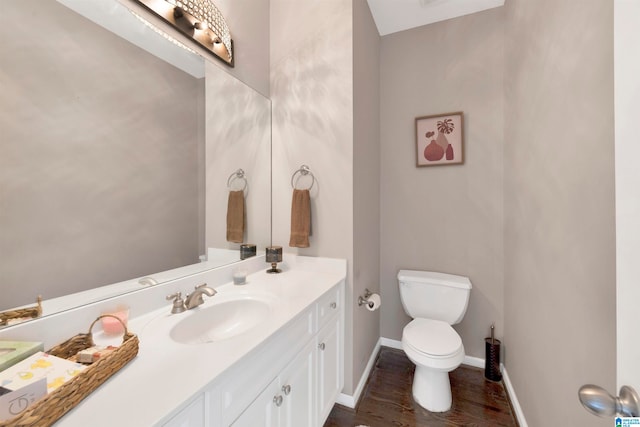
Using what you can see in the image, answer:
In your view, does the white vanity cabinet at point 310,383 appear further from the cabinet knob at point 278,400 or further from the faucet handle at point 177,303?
the faucet handle at point 177,303

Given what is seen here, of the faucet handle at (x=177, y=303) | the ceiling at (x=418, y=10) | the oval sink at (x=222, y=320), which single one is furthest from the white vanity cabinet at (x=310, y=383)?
the ceiling at (x=418, y=10)

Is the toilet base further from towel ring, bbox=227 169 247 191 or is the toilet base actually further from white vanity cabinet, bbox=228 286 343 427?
towel ring, bbox=227 169 247 191

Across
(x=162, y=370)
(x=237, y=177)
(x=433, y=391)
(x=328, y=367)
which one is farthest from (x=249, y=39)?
(x=433, y=391)

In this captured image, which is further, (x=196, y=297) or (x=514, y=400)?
(x=514, y=400)

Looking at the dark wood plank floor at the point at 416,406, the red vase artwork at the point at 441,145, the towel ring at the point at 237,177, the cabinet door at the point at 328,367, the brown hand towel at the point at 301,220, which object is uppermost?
the red vase artwork at the point at 441,145

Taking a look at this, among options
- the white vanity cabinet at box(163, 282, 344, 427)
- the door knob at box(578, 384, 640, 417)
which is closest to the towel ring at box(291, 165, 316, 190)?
the white vanity cabinet at box(163, 282, 344, 427)

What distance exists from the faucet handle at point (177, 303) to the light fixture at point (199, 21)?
1.21 m

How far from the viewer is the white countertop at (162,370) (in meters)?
0.53

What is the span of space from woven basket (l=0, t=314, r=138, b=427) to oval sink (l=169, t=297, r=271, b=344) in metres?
0.26

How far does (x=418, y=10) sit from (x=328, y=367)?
257cm

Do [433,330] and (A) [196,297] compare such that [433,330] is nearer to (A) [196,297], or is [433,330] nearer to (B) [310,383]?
(B) [310,383]

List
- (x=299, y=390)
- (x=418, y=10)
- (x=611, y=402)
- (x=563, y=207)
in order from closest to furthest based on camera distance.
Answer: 1. (x=611, y=402)
2. (x=563, y=207)
3. (x=299, y=390)
4. (x=418, y=10)

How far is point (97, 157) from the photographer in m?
0.90

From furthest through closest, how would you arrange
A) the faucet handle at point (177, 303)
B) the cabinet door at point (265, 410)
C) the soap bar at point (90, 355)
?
the faucet handle at point (177, 303) → the cabinet door at point (265, 410) → the soap bar at point (90, 355)
